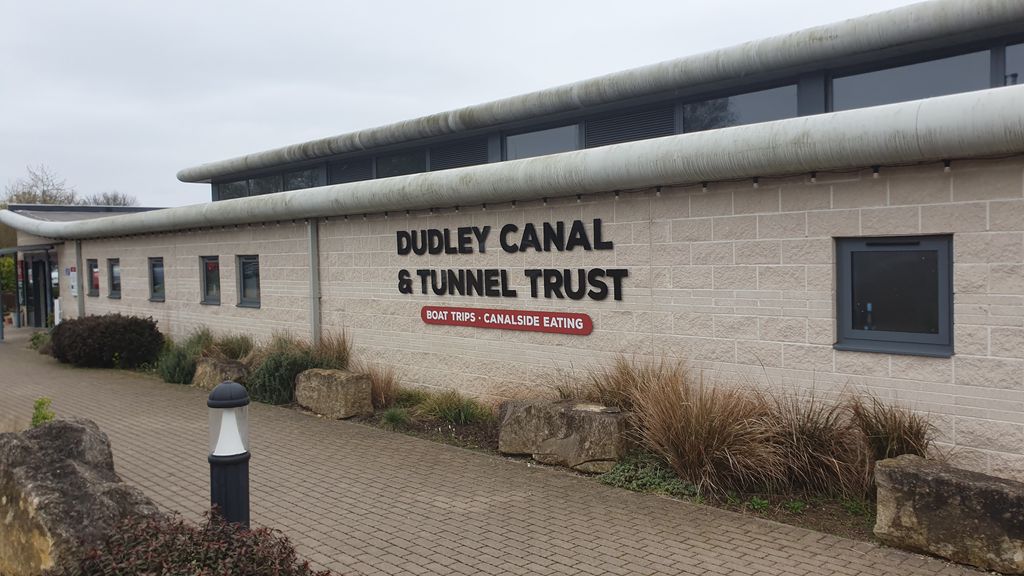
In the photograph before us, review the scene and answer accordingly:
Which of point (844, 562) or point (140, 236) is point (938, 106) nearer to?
point (844, 562)

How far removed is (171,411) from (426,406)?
399 centimetres

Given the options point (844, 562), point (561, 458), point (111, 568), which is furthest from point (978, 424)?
point (111, 568)

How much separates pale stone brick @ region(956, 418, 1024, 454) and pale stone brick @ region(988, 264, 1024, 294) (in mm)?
1024

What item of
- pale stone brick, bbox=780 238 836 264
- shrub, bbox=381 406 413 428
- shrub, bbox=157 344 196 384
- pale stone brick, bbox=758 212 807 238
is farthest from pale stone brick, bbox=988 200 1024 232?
shrub, bbox=157 344 196 384

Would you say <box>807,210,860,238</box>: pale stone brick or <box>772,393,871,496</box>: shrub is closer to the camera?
<box>772,393,871,496</box>: shrub

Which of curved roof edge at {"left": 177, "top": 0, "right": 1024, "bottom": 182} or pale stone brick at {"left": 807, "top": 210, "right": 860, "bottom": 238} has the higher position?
curved roof edge at {"left": 177, "top": 0, "right": 1024, "bottom": 182}

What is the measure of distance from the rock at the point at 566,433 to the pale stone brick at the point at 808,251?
2126 mm

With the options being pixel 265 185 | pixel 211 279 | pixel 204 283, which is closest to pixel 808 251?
pixel 211 279

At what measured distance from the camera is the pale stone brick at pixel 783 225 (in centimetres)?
752

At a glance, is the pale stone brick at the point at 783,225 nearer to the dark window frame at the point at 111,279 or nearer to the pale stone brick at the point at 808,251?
the pale stone brick at the point at 808,251

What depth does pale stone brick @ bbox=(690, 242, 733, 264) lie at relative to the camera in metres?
8.09

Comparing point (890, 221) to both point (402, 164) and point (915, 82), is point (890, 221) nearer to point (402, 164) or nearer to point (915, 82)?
point (915, 82)

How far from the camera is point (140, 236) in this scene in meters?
19.2

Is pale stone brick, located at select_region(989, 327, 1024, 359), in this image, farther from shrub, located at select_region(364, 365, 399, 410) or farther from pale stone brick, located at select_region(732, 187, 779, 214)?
shrub, located at select_region(364, 365, 399, 410)
